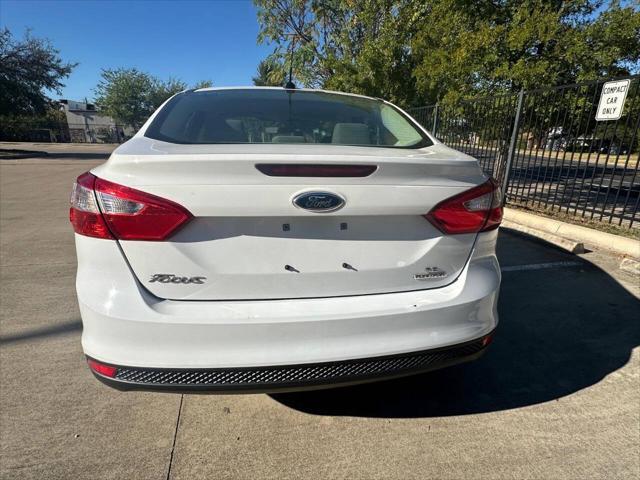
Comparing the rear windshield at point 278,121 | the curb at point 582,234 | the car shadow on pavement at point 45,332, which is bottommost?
the car shadow on pavement at point 45,332

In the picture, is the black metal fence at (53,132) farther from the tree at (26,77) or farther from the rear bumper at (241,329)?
the rear bumper at (241,329)

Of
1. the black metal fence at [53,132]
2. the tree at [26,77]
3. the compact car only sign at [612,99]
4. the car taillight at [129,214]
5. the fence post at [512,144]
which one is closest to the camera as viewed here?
the car taillight at [129,214]

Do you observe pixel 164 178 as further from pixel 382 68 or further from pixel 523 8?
pixel 382 68

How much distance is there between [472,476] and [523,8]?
6933 millimetres

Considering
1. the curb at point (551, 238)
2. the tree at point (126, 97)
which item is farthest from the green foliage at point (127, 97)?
the curb at point (551, 238)

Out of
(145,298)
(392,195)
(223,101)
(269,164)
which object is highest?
(223,101)

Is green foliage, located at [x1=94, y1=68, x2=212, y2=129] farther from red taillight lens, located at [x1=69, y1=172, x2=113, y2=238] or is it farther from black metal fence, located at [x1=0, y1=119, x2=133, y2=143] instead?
red taillight lens, located at [x1=69, y1=172, x2=113, y2=238]

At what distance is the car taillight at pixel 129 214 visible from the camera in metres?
1.47

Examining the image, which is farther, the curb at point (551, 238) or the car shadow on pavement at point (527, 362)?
the curb at point (551, 238)

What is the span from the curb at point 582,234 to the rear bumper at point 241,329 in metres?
3.96

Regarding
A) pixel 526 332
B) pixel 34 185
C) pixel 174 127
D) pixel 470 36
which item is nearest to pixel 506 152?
Answer: pixel 470 36

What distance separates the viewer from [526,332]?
2896 mm

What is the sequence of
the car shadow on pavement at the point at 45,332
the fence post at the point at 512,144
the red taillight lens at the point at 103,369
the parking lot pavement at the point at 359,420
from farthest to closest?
1. the fence post at the point at 512,144
2. the car shadow on pavement at the point at 45,332
3. the parking lot pavement at the point at 359,420
4. the red taillight lens at the point at 103,369

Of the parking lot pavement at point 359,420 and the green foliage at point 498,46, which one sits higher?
the green foliage at point 498,46
